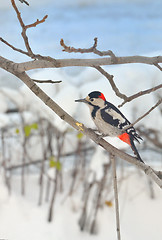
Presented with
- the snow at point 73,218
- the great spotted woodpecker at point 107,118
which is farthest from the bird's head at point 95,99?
the snow at point 73,218

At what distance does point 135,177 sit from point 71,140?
14.8 inches

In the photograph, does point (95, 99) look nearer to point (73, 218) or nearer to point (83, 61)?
point (83, 61)

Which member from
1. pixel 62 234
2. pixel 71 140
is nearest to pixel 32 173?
pixel 71 140

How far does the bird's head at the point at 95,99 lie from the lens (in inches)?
10.9

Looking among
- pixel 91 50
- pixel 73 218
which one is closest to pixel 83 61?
pixel 91 50

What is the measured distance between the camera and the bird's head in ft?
0.91

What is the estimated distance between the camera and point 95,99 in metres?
0.28

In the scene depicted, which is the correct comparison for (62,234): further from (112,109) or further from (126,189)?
→ (112,109)

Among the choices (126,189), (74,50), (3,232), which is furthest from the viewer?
(126,189)

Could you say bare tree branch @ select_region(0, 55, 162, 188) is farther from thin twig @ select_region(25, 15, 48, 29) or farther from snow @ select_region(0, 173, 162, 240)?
snow @ select_region(0, 173, 162, 240)

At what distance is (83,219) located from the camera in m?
1.34

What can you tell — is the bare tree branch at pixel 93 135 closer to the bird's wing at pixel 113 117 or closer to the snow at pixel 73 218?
the bird's wing at pixel 113 117

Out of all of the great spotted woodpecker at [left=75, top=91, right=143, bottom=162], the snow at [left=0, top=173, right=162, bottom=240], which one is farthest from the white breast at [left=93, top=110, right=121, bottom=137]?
the snow at [left=0, top=173, right=162, bottom=240]

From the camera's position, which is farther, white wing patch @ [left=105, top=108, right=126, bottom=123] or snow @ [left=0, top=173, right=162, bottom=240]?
snow @ [left=0, top=173, right=162, bottom=240]
